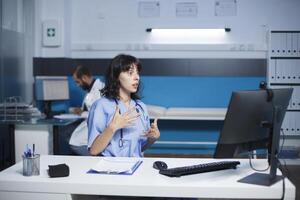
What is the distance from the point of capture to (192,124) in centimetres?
504

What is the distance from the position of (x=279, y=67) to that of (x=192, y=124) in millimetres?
1351

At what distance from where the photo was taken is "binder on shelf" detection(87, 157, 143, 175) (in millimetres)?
1662

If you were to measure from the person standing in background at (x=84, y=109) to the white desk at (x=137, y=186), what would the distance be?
5.88ft

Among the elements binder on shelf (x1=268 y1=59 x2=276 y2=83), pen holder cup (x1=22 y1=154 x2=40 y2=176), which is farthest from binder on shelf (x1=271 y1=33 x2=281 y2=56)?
pen holder cup (x1=22 y1=154 x2=40 y2=176)

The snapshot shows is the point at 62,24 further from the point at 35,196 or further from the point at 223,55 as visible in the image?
the point at 35,196

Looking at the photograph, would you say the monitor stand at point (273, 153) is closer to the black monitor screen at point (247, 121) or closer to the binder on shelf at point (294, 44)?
the black monitor screen at point (247, 121)

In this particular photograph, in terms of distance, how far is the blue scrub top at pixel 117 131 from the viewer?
6.74 feet

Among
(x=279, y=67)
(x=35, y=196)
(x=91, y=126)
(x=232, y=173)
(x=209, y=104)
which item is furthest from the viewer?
(x=209, y=104)

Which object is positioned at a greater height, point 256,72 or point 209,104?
point 256,72

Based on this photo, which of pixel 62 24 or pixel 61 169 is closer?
pixel 61 169

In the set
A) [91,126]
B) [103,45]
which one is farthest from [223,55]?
[91,126]

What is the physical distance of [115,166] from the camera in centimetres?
176

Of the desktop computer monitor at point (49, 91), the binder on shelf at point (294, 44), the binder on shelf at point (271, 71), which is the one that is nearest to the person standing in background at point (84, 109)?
the desktop computer monitor at point (49, 91)

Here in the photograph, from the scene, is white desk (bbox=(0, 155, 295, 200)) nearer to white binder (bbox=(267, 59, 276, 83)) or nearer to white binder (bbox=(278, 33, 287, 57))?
white binder (bbox=(267, 59, 276, 83))
